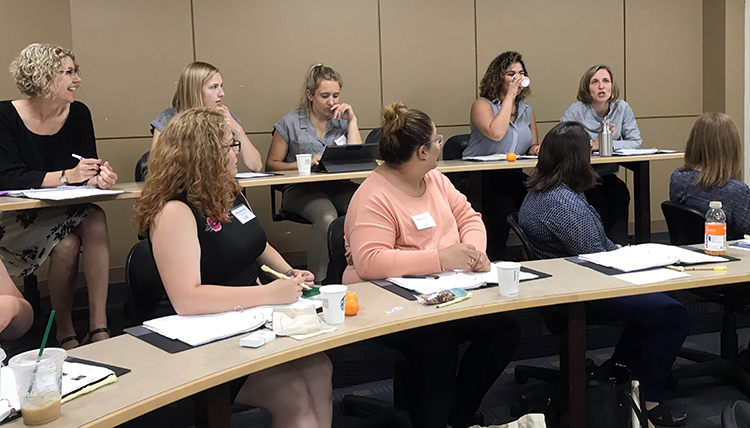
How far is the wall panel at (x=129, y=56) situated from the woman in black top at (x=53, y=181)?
3.48ft

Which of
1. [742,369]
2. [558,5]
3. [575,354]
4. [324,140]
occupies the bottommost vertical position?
[742,369]

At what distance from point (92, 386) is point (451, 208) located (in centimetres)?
150

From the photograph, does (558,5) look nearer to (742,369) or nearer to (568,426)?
(742,369)

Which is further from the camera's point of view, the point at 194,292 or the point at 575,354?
the point at 575,354

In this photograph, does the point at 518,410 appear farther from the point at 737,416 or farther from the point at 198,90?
the point at 198,90

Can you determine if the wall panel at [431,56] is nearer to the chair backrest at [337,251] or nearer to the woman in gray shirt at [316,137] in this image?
the woman in gray shirt at [316,137]

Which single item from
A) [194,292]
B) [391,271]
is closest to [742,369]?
[391,271]

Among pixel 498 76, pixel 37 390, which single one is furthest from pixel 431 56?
pixel 37 390

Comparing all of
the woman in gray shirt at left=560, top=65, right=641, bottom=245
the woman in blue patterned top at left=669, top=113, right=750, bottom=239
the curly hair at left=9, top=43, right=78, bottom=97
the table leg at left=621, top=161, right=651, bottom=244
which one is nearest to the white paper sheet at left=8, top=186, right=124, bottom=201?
the curly hair at left=9, top=43, right=78, bottom=97

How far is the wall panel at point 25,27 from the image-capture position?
364 cm

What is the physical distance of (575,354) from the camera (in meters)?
1.93

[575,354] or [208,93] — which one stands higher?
[208,93]

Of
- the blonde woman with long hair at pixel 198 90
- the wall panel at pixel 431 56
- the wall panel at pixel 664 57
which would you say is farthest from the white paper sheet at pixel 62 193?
the wall panel at pixel 664 57

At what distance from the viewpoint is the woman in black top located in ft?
9.31
